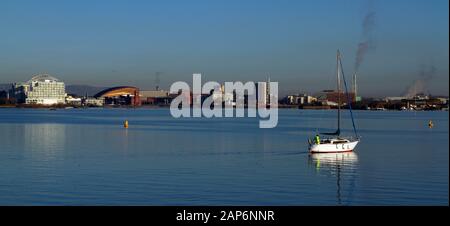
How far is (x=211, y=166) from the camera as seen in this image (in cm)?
2208

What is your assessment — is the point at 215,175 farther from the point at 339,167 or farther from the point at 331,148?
the point at 331,148

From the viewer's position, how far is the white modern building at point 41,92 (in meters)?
185

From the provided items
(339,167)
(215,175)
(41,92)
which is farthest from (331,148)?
(41,92)

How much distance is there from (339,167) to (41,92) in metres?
177

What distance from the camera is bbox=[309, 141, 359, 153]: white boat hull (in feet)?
90.1

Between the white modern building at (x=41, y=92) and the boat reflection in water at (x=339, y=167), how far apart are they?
6551 inches

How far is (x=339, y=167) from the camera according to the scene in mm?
22750

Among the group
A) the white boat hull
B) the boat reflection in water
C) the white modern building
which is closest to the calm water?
the boat reflection in water

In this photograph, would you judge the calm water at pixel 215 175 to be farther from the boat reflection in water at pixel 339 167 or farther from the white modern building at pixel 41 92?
the white modern building at pixel 41 92

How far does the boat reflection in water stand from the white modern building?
166390 mm

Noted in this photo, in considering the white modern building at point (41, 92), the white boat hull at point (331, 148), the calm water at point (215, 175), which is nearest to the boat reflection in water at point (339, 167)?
the calm water at point (215, 175)
